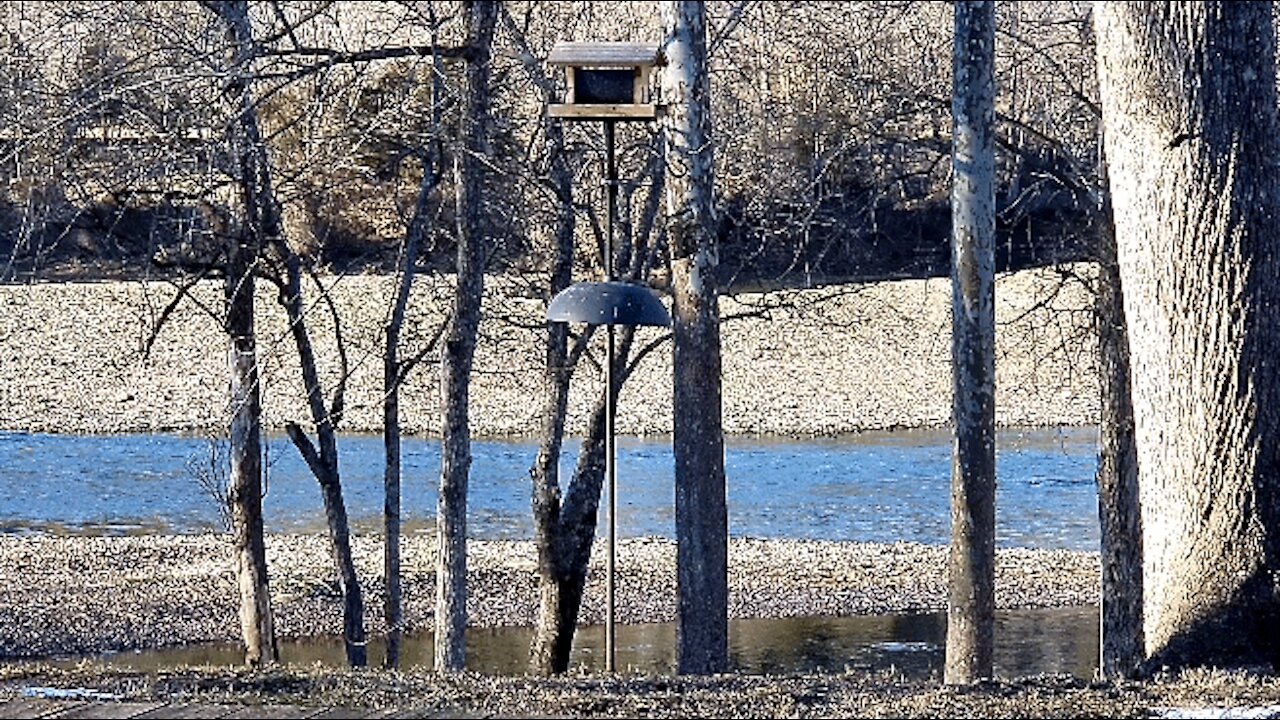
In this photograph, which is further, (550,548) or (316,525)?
(316,525)

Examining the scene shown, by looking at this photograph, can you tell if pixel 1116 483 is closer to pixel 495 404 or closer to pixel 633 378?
pixel 495 404

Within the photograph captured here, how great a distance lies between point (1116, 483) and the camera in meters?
13.6

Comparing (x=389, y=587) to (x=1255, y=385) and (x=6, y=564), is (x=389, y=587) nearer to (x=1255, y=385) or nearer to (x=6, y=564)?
(x=6, y=564)

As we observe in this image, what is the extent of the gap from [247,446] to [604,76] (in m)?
5.12

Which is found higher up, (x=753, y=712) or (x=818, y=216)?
(x=818, y=216)

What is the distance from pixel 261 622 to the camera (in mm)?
14461

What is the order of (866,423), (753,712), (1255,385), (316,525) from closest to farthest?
(753,712) → (1255,385) → (316,525) → (866,423)

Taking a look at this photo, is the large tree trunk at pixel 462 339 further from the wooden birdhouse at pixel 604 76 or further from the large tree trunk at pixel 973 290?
the large tree trunk at pixel 973 290

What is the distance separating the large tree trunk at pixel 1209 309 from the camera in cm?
708

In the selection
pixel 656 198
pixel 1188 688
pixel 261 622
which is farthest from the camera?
pixel 261 622

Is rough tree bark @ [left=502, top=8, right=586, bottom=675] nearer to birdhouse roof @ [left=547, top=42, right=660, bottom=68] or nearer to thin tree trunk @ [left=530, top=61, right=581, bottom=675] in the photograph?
thin tree trunk @ [left=530, top=61, right=581, bottom=675]

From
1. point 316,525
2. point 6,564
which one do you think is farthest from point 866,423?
point 6,564

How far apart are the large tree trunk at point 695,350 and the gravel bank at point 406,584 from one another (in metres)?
6.85

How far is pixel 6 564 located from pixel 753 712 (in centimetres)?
1737
